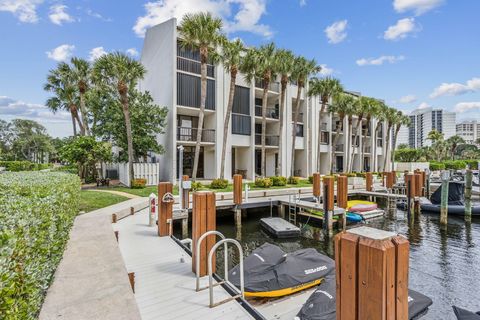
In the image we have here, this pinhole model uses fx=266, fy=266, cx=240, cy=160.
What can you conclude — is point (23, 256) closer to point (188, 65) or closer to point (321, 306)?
point (321, 306)

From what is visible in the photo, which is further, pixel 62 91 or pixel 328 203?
pixel 62 91

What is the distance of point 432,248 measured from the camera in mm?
11352

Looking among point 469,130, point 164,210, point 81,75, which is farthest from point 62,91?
point 469,130

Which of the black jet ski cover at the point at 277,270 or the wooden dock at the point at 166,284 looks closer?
the wooden dock at the point at 166,284

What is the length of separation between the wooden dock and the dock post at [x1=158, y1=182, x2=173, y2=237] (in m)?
0.33

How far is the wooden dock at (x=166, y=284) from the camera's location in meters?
4.32

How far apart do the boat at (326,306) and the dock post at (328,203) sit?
26.3 feet

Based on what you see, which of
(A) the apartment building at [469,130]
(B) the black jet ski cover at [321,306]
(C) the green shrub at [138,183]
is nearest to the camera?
(B) the black jet ski cover at [321,306]

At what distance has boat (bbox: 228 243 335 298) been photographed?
5901 mm

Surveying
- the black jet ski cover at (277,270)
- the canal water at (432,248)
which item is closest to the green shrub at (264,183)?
the canal water at (432,248)

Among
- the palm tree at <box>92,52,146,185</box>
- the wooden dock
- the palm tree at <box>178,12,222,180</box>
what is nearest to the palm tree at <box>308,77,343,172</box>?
the palm tree at <box>178,12,222,180</box>

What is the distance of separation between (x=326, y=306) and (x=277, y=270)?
1658mm

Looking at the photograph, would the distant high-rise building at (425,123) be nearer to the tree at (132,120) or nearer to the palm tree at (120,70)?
the tree at (132,120)

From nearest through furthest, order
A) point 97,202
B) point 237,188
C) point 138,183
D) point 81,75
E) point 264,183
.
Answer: point 97,202, point 237,188, point 138,183, point 264,183, point 81,75
